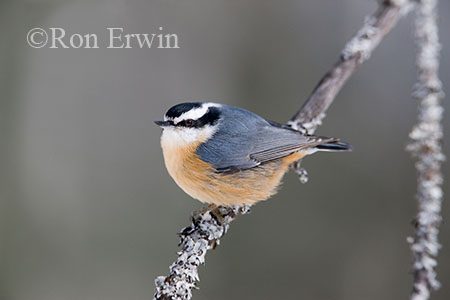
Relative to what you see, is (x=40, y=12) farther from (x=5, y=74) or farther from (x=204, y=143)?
(x=204, y=143)

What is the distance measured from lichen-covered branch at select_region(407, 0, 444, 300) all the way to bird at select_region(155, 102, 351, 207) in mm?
439

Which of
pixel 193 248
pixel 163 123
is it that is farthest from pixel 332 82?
pixel 193 248

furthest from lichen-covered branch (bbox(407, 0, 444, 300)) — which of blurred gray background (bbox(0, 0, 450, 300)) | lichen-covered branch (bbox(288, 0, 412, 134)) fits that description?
blurred gray background (bbox(0, 0, 450, 300))

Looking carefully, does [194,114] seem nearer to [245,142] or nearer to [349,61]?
[245,142]

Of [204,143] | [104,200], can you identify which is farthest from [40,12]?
[204,143]

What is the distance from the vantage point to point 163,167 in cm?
380

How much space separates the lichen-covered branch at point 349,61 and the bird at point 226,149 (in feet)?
0.51

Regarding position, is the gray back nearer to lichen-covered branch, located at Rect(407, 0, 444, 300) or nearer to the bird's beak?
the bird's beak

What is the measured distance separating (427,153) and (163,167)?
2.44 meters

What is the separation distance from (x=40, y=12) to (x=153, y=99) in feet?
3.87

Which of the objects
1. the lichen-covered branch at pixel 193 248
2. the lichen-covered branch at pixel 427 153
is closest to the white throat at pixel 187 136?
the lichen-covered branch at pixel 193 248

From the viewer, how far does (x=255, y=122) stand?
7.07ft

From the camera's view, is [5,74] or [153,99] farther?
[153,99]

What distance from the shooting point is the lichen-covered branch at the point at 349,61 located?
86.3 inches
